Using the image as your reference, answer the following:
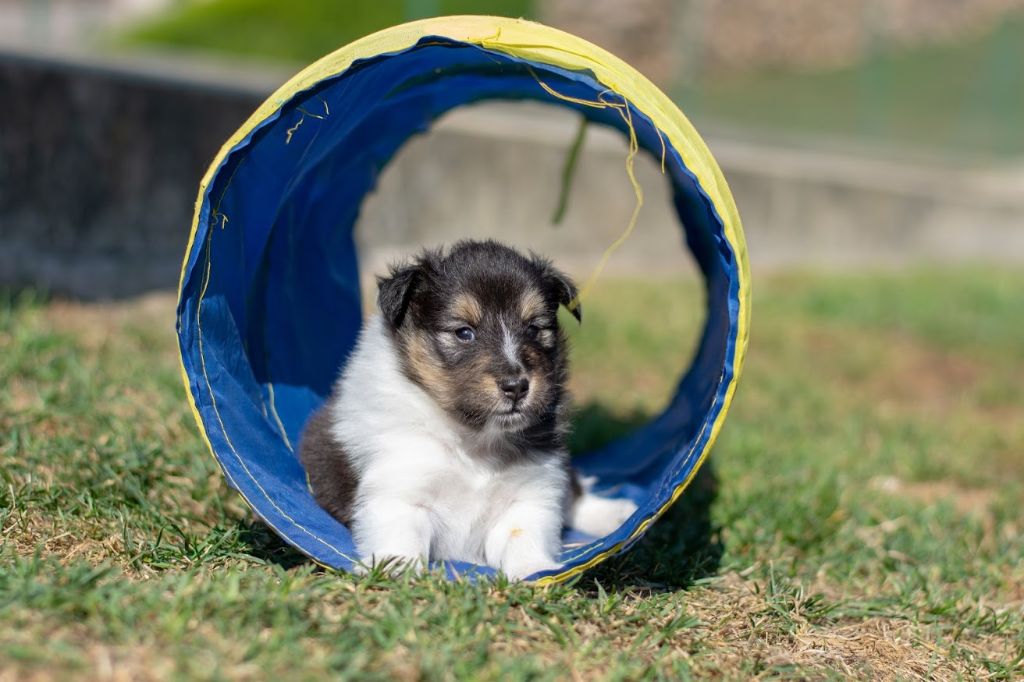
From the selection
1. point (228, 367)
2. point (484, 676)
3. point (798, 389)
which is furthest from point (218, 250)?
point (798, 389)

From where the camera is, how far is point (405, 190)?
9.68 m

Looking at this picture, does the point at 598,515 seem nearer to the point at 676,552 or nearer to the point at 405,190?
the point at 676,552

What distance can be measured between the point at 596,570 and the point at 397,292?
50.9 inches

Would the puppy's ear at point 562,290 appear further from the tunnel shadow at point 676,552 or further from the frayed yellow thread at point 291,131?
the frayed yellow thread at point 291,131

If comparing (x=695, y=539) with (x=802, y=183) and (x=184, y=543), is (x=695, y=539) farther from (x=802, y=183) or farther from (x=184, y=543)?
(x=802, y=183)

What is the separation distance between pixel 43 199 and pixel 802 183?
27.3ft

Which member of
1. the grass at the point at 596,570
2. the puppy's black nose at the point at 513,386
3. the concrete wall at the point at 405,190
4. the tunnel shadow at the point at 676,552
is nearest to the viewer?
the grass at the point at 596,570

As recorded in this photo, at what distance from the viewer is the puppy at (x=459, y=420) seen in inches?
158

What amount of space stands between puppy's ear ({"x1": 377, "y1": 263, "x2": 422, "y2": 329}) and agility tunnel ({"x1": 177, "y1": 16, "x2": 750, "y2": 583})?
2.15 feet

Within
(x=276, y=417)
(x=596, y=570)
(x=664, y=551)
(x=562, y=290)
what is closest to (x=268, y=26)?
(x=276, y=417)

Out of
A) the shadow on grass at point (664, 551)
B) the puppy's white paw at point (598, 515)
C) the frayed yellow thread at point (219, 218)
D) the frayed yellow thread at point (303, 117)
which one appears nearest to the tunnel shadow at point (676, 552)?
the shadow on grass at point (664, 551)

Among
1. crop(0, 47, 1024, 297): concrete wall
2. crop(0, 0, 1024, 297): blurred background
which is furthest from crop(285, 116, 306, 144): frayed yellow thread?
crop(0, 0, 1024, 297): blurred background

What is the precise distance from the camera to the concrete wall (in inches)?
330

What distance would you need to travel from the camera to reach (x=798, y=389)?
776cm
